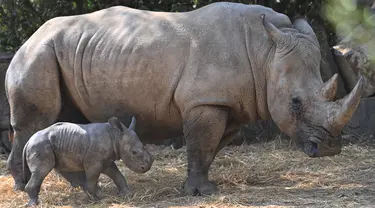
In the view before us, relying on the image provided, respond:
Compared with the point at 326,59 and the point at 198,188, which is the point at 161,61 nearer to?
the point at 198,188

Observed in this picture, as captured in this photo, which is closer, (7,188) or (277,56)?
(277,56)

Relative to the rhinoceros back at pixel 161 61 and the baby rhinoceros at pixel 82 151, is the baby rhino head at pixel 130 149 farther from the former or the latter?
the rhinoceros back at pixel 161 61

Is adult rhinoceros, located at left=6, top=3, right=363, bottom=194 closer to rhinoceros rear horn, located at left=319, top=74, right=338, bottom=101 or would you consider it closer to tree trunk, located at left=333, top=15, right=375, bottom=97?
rhinoceros rear horn, located at left=319, top=74, right=338, bottom=101

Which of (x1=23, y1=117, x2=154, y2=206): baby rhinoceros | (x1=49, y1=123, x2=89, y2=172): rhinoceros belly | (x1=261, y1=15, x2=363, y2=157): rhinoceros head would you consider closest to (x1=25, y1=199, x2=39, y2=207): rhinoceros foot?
(x1=23, y1=117, x2=154, y2=206): baby rhinoceros

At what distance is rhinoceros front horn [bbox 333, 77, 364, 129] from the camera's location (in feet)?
16.0

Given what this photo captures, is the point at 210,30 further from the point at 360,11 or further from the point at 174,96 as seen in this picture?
the point at 360,11

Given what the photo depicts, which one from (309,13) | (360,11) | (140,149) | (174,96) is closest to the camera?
(360,11)

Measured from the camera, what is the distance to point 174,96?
5.55 m

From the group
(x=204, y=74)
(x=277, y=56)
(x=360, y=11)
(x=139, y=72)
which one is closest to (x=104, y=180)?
(x=139, y=72)

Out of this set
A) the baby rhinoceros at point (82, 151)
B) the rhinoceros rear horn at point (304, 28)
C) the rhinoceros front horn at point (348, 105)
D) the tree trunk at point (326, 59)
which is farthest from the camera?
the tree trunk at point (326, 59)

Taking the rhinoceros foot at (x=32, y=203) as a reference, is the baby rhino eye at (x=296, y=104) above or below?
above

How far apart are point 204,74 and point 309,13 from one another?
415 centimetres

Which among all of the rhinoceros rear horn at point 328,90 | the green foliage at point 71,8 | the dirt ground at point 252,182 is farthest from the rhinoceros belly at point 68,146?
the green foliage at point 71,8

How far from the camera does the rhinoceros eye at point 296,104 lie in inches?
208
